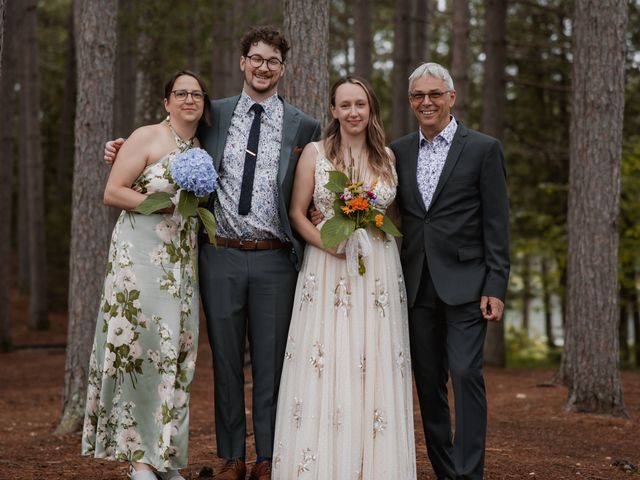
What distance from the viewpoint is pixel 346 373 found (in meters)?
5.12

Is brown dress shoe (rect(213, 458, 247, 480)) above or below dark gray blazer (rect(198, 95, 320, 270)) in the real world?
below

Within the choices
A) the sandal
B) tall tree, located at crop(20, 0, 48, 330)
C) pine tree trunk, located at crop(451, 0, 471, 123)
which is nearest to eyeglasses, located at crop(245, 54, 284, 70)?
the sandal

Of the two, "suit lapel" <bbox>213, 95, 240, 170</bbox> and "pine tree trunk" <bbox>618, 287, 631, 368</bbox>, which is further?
"pine tree trunk" <bbox>618, 287, 631, 368</bbox>

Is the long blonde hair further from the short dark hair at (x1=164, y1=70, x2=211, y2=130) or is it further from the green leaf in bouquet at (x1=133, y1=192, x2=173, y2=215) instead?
the green leaf in bouquet at (x1=133, y1=192, x2=173, y2=215)

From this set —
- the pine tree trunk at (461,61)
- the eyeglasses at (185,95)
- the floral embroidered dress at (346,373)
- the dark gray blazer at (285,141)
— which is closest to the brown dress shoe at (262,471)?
the floral embroidered dress at (346,373)

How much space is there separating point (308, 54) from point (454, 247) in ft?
8.65

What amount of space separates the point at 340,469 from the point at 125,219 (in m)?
2.02

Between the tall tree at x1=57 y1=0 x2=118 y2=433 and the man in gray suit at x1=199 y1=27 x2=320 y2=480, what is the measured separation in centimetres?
312

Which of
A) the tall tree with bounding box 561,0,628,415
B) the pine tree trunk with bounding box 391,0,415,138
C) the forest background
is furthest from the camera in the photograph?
the pine tree trunk with bounding box 391,0,415,138

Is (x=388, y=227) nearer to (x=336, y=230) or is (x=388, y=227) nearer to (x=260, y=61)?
(x=336, y=230)

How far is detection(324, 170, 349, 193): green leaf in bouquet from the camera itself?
16.6ft

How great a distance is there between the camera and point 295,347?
5258 millimetres

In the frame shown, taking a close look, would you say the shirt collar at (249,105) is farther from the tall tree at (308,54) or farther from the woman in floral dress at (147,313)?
the tall tree at (308,54)

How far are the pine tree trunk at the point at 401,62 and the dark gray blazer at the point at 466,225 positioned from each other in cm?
1212
